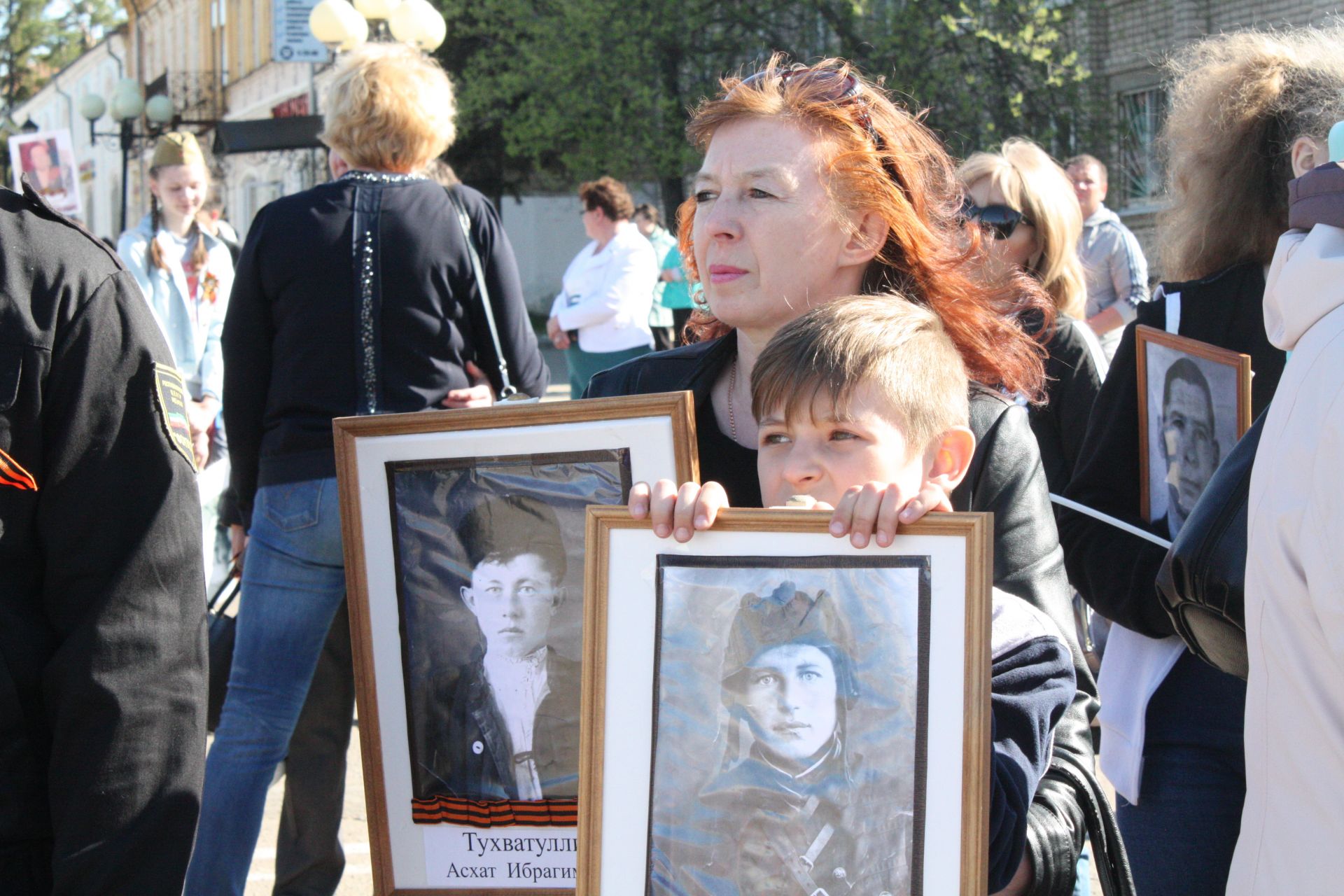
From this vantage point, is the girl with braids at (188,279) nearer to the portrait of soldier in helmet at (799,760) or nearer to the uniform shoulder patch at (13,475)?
the uniform shoulder patch at (13,475)

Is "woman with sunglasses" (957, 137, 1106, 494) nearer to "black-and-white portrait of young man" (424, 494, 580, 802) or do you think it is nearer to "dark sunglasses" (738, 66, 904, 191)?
"dark sunglasses" (738, 66, 904, 191)

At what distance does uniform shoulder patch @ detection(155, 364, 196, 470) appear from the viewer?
1.82 m

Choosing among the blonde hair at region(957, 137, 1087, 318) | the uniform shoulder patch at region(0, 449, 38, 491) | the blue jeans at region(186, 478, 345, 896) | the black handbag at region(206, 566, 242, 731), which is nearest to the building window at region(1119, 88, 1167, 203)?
the blonde hair at region(957, 137, 1087, 318)

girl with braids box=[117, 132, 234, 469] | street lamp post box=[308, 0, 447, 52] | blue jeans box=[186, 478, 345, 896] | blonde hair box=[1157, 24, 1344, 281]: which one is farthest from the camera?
street lamp post box=[308, 0, 447, 52]

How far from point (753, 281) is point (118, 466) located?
91cm

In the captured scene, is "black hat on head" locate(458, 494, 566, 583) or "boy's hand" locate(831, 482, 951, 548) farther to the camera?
"black hat on head" locate(458, 494, 566, 583)

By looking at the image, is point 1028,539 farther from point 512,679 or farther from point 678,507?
point 512,679

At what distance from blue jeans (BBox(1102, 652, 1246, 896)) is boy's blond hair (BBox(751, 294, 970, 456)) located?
900mm

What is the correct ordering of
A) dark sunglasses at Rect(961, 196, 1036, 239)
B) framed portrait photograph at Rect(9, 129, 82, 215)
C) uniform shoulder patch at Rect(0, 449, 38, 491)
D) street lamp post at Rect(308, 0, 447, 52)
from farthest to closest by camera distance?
framed portrait photograph at Rect(9, 129, 82, 215), street lamp post at Rect(308, 0, 447, 52), dark sunglasses at Rect(961, 196, 1036, 239), uniform shoulder patch at Rect(0, 449, 38, 491)

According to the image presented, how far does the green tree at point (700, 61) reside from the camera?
754 inches

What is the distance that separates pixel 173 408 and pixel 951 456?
1.03 meters

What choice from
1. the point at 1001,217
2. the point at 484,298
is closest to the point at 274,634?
the point at 484,298

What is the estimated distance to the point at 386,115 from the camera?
3.57m

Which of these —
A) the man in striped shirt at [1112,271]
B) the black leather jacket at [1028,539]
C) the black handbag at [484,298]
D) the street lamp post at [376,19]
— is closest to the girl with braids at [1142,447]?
the black leather jacket at [1028,539]
